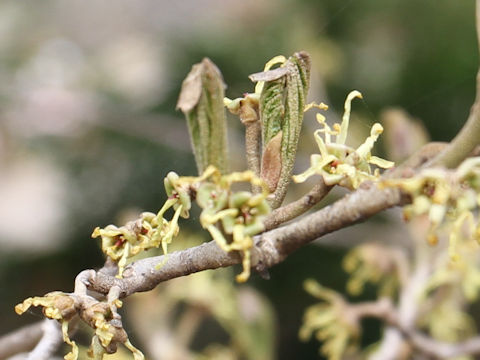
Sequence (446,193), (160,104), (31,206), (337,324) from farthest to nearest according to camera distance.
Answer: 1. (31,206)
2. (160,104)
3. (337,324)
4. (446,193)

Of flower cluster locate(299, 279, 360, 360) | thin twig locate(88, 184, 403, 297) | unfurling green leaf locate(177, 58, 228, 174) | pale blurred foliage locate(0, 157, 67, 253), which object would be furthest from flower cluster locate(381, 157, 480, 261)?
pale blurred foliage locate(0, 157, 67, 253)

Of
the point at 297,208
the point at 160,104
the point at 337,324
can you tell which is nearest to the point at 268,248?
the point at 297,208

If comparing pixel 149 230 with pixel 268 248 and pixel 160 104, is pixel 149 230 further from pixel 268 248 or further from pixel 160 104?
pixel 160 104

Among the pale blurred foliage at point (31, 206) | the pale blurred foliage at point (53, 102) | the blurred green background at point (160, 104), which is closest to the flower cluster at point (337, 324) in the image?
the blurred green background at point (160, 104)

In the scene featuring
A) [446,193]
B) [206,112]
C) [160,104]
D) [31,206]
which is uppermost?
[160,104]

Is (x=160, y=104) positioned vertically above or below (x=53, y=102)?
below

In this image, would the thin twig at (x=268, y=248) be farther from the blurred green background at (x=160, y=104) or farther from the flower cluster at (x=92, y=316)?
the blurred green background at (x=160, y=104)
